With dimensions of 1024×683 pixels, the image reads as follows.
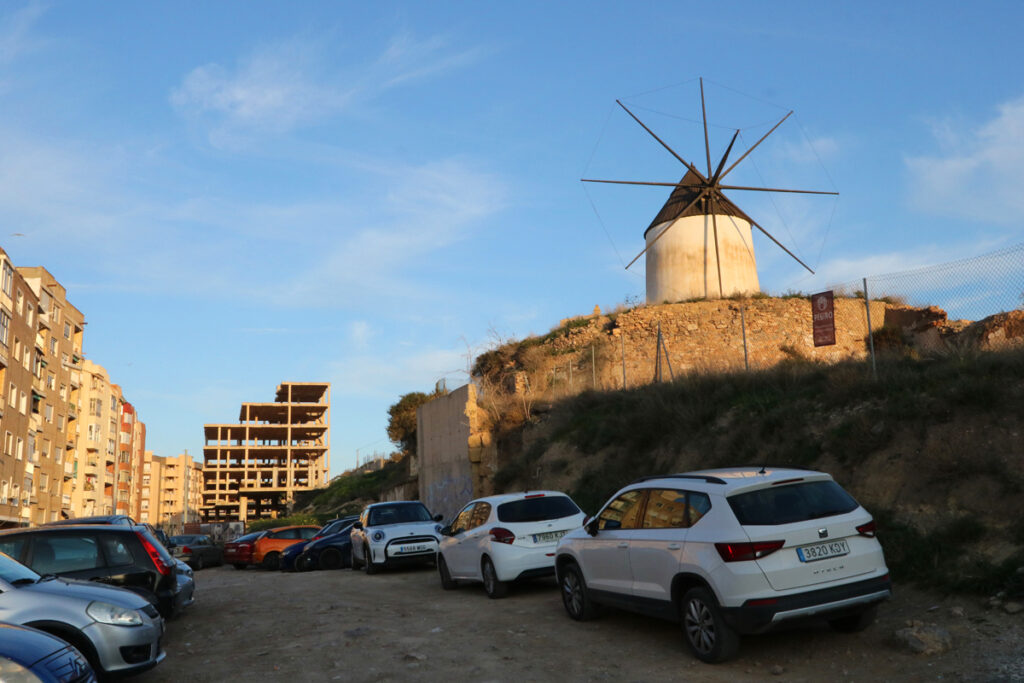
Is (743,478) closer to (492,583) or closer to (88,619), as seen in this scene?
(492,583)

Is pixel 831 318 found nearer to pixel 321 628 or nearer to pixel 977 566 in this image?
pixel 977 566

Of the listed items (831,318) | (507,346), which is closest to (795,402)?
(831,318)

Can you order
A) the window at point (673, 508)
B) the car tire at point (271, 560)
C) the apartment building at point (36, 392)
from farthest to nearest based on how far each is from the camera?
the apartment building at point (36, 392) → the car tire at point (271, 560) → the window at point (673, 508)

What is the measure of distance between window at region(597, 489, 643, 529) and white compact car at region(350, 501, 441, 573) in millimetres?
7812

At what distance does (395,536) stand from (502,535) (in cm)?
598

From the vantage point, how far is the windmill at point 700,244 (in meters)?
42.0

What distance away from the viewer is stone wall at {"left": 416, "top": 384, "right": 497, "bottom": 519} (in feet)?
90.8

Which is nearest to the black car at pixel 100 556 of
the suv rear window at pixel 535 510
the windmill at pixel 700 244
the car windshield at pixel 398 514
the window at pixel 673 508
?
the suv rear window at pixel 535 510

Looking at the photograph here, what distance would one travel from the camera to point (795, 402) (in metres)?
15.5

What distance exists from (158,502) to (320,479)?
3488 cm

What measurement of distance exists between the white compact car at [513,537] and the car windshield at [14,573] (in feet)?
20.5

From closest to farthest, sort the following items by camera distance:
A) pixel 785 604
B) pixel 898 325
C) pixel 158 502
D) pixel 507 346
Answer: pixel 785 604 < pixel 898 325 < pixel 507 346 < pixel 158 502

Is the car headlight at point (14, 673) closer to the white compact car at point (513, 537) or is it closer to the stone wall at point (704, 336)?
the white compact car at point (513, 537)

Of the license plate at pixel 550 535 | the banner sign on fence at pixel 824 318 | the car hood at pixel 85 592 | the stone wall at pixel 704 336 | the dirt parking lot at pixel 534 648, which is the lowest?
the dirt parking lot at pixel 534 648
